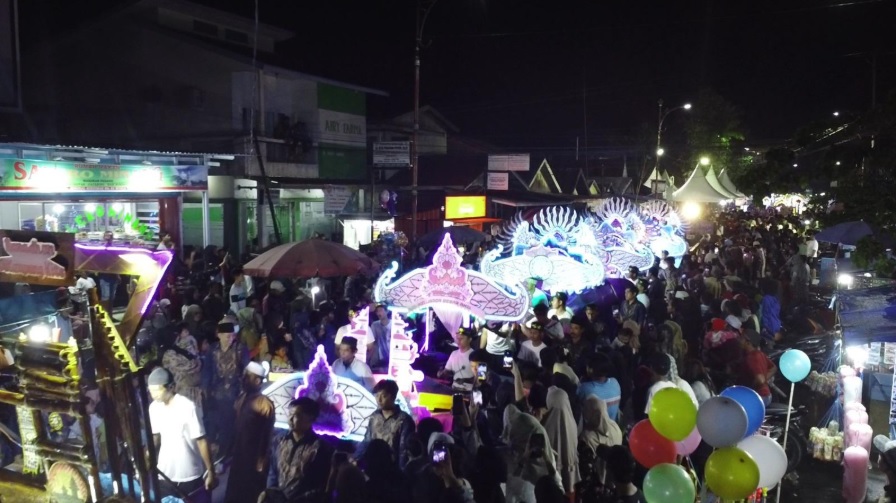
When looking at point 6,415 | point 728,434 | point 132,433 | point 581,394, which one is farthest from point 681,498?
point 6,415

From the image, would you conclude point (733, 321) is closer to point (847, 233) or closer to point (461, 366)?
point (461, 366)

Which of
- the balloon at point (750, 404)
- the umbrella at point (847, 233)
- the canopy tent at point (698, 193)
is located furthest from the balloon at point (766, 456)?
the canopy tent at point (698, 193)

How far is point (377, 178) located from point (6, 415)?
22368 millimetres

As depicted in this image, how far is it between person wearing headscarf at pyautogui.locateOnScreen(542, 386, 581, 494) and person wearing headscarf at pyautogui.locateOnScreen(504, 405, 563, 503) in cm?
42

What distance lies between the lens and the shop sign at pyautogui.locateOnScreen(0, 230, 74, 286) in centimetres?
351

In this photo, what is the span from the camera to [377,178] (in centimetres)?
2708

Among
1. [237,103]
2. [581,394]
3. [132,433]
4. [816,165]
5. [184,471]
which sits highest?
[237,103]

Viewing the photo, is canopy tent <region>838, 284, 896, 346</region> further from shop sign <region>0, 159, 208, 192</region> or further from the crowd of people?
shop sign <region>0, 159, 208, 192</region>

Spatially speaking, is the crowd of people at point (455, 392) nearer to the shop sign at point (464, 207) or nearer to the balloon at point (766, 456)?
the balloon at point (766, 456)

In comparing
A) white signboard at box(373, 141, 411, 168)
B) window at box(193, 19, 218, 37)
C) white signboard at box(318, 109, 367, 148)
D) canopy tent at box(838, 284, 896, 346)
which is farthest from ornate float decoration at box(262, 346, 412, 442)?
white signboard at box(318, 109, 367, 148)

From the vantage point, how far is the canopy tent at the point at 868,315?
660 centimetres

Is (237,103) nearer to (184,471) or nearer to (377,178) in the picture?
(377,178)

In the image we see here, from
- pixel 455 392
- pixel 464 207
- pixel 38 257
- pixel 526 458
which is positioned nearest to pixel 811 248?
pixel 464 207

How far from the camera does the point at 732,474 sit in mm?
4531
